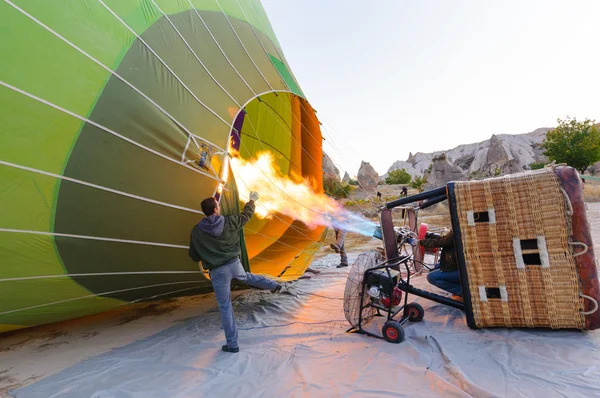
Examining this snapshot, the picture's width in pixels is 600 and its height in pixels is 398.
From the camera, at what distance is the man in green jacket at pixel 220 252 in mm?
2750

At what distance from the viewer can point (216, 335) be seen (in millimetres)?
3250

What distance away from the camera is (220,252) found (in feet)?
9.18

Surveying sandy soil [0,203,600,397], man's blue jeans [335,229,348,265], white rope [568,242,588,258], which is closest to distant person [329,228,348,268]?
man's blue jeans [335,229,348,265]

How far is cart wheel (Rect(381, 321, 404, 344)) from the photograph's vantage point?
2.70 m

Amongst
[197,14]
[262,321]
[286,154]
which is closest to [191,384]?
[262,321]

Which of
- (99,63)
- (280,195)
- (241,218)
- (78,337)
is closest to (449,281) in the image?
(241,218)

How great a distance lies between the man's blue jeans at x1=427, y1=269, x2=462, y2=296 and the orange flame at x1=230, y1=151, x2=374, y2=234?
1.80 metres

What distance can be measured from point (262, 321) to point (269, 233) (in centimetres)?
298

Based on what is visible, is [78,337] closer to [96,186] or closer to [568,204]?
[96,186]

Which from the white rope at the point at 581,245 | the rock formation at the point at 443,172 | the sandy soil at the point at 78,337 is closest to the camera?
the white rope at the point at 581,245

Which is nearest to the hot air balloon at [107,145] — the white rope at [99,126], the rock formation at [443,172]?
the white rope at [99,126]

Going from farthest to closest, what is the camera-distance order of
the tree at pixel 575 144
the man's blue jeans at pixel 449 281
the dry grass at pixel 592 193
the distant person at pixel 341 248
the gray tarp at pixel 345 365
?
the tree at pixel 575 144 < the dry grass at pixel 592 193 < the distant person at pixel 341 248 < the man's blue jeans at pixel 449 281 < the gray tarp at pixel 345 365

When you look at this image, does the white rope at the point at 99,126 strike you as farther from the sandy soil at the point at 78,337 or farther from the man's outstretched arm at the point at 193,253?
the sandy soil at the point at 78,337

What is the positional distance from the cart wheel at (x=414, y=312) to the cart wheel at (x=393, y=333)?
1.54 ft
